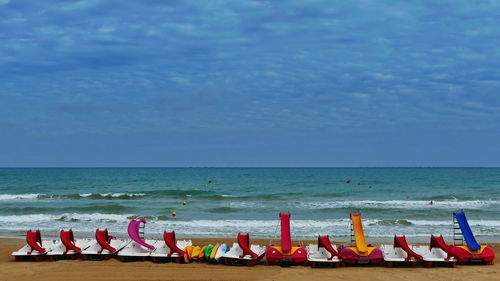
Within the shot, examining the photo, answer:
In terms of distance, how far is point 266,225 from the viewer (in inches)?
933

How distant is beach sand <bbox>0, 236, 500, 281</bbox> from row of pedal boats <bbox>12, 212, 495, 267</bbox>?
0.23 m

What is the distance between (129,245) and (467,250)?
9.50 metres

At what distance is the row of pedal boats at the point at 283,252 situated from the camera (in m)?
13.1

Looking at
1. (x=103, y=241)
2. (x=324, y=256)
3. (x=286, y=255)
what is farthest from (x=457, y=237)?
(x=103, y=241)

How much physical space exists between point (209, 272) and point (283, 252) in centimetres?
209

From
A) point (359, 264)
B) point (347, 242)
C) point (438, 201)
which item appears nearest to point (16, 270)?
point (359, 264)

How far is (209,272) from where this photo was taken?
41.0 feet

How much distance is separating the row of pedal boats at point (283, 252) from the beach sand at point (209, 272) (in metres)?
0.23

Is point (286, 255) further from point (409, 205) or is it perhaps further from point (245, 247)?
point (409, 205)

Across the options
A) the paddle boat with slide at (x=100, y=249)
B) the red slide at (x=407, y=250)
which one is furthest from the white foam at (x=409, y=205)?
the paddle boat with slide at (x=100, y=249)

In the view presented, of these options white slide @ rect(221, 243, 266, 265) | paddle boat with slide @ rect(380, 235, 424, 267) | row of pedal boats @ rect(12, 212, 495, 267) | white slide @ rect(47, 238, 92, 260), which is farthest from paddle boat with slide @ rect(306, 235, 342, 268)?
white slide @ rect(47, 238, 92, 260)

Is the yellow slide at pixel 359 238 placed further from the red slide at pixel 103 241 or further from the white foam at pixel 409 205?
the white foam at pixel 409 205

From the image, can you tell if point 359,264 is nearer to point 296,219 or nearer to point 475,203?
point 296,219

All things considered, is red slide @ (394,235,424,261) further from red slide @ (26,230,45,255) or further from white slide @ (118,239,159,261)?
red slide @ (26,230,45,255)
